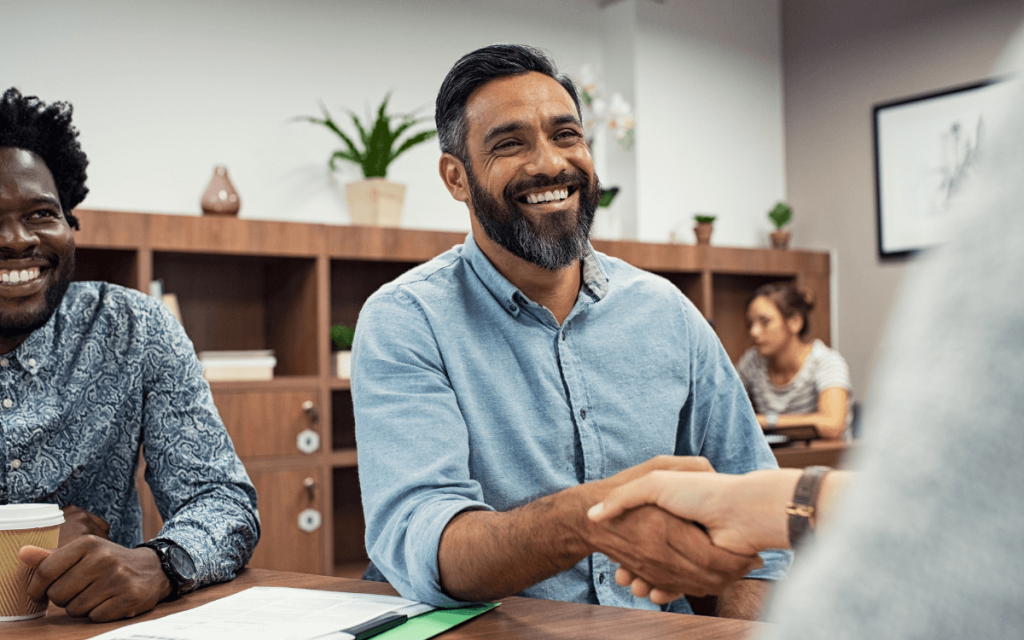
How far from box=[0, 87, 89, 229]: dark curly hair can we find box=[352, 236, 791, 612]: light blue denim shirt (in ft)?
2.35

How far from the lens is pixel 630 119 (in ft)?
15.5

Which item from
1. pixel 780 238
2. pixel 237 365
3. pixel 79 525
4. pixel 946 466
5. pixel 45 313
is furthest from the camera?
pixel 780 238

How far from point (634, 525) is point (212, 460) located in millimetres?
840

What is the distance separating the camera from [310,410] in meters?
3.49

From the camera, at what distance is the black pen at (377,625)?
0.91 m

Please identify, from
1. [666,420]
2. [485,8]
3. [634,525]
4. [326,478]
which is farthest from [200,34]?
[634,525]

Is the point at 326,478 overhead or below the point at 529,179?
below

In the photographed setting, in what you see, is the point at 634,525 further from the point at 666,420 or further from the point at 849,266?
the point at 849,266

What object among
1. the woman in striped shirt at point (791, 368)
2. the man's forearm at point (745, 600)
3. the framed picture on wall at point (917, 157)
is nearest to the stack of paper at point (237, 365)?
the woman in striped shirt at point (791, 368)

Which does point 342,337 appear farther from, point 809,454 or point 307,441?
point 809,454

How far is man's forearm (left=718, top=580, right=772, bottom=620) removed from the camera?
1.33 metres

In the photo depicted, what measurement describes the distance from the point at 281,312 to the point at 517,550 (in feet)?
9.50

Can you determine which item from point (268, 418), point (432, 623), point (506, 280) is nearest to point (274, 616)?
point (432, 623)

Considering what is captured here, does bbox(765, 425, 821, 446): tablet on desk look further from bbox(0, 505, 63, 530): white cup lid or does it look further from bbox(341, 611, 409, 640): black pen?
bbox(0, 505, 63, 530): white cup lid
